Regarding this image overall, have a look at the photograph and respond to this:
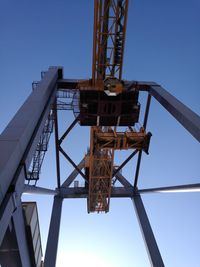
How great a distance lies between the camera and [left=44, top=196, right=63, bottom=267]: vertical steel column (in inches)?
516

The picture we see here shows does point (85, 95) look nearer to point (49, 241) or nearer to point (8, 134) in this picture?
point (8, 134)

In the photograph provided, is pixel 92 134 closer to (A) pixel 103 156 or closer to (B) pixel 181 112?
(A) pixel 103 156

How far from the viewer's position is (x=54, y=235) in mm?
14883

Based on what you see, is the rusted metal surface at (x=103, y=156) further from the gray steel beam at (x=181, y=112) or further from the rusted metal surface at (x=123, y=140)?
the gray steel beam at (x=181, y=112)

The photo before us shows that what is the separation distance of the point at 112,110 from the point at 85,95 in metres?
1.63

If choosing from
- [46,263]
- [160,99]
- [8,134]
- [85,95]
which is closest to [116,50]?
[85,95]

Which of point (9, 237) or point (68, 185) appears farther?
point (68, 185)

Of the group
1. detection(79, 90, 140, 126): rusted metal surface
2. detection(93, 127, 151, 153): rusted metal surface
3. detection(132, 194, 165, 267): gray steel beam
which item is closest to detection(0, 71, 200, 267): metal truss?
detection(132, 194, 165, 267): gray steel beam

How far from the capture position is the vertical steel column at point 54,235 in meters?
13.1

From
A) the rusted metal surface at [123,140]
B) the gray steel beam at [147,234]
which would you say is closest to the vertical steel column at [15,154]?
the rusted metal surface at [123,140]

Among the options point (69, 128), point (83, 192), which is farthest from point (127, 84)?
point (83, 192)

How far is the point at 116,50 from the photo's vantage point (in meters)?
13.3

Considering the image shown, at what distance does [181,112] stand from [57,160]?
28.9 feet

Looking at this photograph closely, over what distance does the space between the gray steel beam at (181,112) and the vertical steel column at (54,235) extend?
10066 mm
